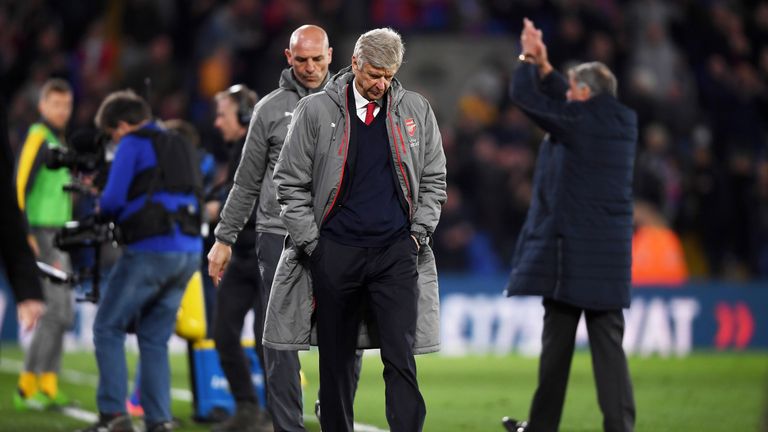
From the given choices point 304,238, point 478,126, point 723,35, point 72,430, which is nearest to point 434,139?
point 304,238

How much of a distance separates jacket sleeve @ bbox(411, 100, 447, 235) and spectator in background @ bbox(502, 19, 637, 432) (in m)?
1.37

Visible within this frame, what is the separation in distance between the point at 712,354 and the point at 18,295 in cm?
1352

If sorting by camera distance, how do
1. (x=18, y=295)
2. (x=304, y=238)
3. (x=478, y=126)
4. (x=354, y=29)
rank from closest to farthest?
(x=18, y=295), (x=304, y=238), (x=478, y=126), (x=354, y=29)

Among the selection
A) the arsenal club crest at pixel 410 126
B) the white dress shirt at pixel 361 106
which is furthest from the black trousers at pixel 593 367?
the white dress shirt at pixel 361 106

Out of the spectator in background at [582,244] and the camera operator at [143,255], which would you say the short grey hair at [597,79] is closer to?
the spectator in background at [582,244]

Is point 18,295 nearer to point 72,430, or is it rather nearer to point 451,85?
point 72,430

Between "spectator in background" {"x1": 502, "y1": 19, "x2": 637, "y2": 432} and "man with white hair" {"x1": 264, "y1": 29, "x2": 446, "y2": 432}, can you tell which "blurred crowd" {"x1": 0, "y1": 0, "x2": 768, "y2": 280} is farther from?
"man with white hair" {"x1": 264, "y1": 29, "x2": 446, "y2": 432}

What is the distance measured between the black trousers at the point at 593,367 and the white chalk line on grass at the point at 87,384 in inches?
69.6

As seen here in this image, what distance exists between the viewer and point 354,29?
23.0 metres

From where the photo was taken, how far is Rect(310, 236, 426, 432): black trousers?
7281 millimetres

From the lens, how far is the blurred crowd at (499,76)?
2025 centimetres

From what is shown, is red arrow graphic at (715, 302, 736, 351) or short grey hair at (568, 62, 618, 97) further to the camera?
red arrow graphic at (715, 302, 736, 351)

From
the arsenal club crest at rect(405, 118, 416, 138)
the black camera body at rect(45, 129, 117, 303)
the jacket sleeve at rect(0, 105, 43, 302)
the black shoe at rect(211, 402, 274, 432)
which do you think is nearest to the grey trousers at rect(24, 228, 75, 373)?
the black camera body at rect(45, 129, 117, 303)

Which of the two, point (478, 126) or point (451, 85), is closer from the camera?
point (478, 126)
